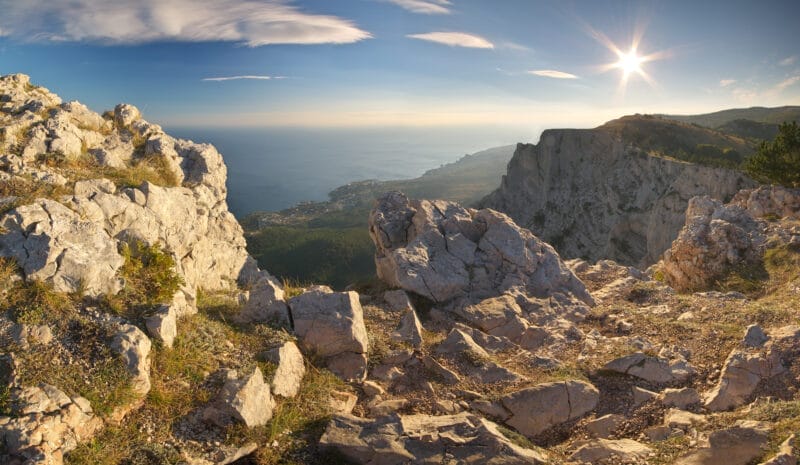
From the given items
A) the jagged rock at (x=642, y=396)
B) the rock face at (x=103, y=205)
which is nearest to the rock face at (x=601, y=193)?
the jagged rock at (x=642, y=396)

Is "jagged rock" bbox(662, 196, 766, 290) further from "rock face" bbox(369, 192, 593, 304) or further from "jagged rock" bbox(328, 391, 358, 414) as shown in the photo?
"jagged rock" bbox(328, 391, 358, 414)

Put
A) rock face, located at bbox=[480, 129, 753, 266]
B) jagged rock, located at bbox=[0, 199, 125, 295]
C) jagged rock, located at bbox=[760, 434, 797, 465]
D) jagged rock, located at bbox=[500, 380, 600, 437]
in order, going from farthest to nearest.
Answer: rock face, located at bbox=[480, 129, 753, 266]
jagged rock, located at bbox=[500, 380, 600, 437]
jagged rock, located at bbox=[0, 199, 125, 295]
jagged rock, located at bbox=[760, 434, 797, 465]

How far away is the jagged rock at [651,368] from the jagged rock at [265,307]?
8905 millimetres

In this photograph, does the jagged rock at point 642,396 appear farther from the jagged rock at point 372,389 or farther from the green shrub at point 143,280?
the green shrub at point 143,280

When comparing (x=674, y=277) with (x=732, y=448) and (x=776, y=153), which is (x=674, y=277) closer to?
(x=732, y=448)

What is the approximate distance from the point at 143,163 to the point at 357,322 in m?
9.86

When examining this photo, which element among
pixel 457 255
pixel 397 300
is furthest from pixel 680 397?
pixel 457 255

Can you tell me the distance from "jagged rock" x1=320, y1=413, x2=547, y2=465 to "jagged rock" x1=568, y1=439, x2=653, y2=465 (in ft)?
2.81

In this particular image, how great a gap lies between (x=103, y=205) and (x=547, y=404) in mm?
12148

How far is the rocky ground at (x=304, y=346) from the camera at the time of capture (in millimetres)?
6758

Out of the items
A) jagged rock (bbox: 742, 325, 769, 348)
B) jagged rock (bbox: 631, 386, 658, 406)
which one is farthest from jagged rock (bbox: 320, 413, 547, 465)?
jagged rock (bbox: 742, 325, 769, 348)

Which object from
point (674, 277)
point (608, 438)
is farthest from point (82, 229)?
point (674, 277)

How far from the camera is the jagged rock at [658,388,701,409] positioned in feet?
29.3

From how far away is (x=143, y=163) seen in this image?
45.8ft
